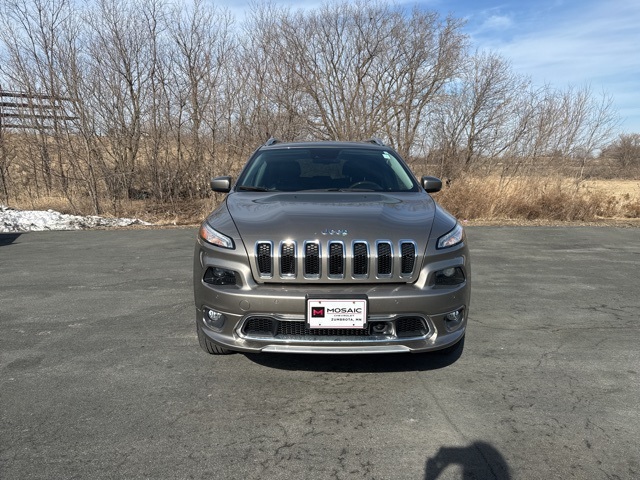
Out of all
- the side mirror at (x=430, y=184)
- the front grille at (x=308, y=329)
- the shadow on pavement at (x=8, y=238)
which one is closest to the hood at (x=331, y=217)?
the front grille at (x=308, y=329)

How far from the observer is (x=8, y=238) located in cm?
980

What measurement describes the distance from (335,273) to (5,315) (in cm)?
379

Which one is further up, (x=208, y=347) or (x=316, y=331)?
(x=316, y=331)

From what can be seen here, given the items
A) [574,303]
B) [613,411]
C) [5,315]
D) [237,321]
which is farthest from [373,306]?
[5,315]

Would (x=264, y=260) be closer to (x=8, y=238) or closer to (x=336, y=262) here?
(x=336, y=262)

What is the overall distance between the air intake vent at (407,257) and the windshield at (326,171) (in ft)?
4.39

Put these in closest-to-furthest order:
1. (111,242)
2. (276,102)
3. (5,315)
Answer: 1. (5,315)
2. (111,242)
3. (276,102)

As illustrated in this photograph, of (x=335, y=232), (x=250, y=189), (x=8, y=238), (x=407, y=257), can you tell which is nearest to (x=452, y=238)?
(x=407, y=257)

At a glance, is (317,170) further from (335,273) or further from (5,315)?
(5,315)

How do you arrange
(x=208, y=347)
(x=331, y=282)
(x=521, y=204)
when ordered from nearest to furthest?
(x=331, y=282), (x=208, y=347), (x=521, y=204)

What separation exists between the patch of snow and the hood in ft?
30.0

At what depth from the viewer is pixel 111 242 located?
9.33 meters

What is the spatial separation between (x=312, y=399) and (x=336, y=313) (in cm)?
61

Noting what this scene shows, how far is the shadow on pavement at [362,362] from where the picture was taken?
3.48m
